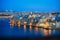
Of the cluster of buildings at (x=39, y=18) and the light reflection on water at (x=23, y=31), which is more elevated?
the cluster of buildings at (x=39, y=18)

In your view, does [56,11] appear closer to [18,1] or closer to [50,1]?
Answer: [50,1]

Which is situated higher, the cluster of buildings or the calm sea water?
the cluster of buildings

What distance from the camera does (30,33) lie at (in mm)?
2371

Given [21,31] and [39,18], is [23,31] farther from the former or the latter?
[39,18]

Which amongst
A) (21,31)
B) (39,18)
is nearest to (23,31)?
(21,31)

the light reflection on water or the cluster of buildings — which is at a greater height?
the cluster of buildings

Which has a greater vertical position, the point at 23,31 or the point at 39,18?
the point at 39,18

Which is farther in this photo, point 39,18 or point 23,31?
point 39,18

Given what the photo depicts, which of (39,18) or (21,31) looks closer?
(21,31)

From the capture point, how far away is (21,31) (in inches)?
92.5

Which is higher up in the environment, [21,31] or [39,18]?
[39,18]

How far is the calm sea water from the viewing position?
229 cm

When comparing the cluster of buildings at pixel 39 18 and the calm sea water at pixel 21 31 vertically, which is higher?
the cluster of buildings at pixel 39 18

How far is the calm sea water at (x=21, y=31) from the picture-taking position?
2295mm
